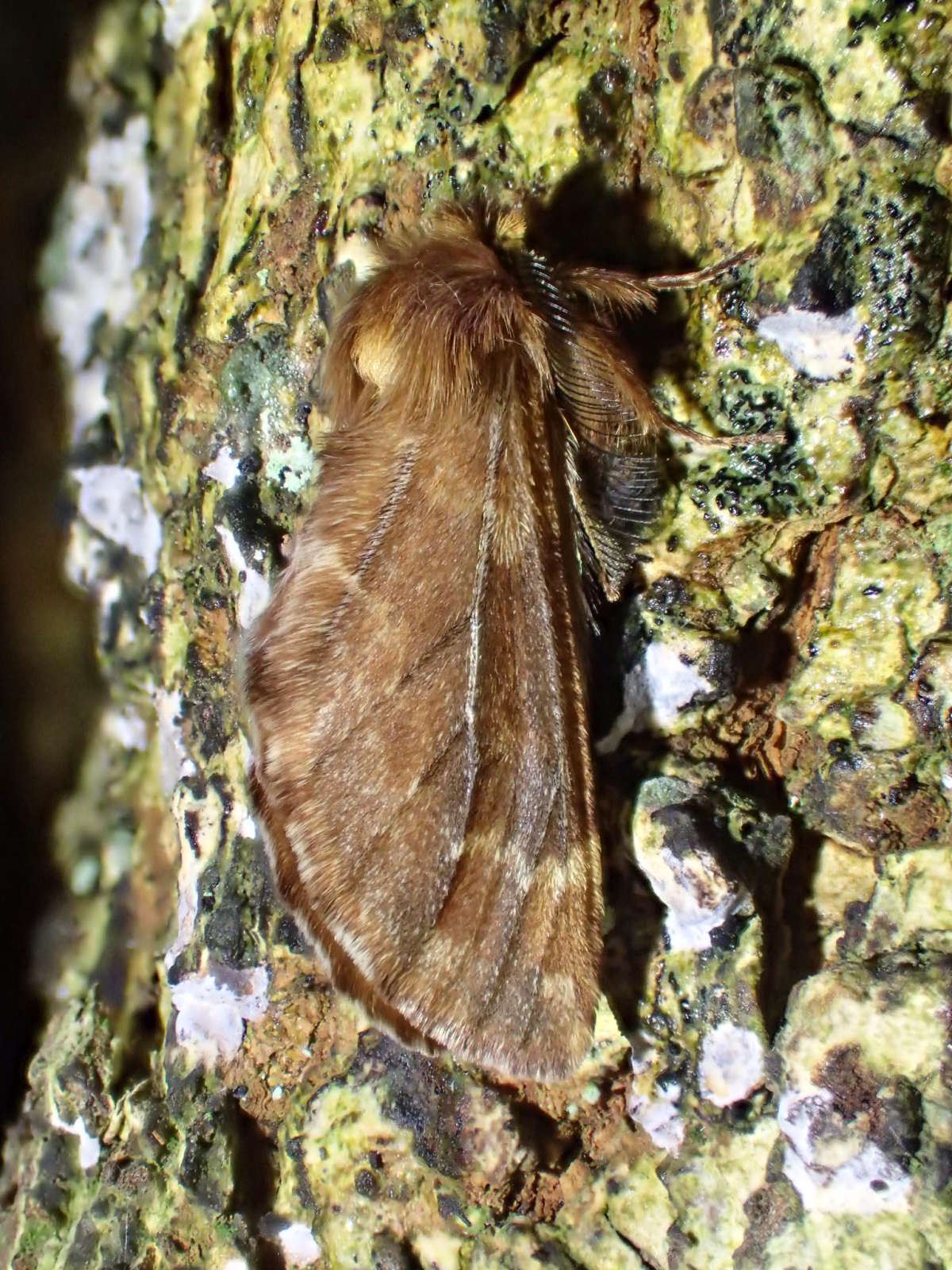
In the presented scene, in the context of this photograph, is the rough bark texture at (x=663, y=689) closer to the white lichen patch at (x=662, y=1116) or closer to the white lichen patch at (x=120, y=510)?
the white lichen patch at (x=662, y=1116)

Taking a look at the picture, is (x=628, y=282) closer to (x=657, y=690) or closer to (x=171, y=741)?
(x=657, y=690)

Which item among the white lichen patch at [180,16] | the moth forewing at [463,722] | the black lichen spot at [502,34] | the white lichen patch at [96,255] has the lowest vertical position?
the moth forewing at [463,722]

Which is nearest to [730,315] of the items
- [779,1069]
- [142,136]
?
[779,1069]

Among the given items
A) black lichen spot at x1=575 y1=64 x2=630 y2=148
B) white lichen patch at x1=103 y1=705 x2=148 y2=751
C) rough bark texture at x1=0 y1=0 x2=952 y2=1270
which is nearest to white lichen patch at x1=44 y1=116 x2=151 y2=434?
rough bark texture at x1=0 y1=0 x2=952 y2=1270

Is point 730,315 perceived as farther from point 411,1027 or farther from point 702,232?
point 411,1027

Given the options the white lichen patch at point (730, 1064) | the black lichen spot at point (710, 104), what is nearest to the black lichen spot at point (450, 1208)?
the white lichen patch at point (730, 1064)

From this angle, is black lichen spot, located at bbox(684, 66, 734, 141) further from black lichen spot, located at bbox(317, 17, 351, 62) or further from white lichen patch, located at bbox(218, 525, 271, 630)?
white lichen patch, located at bbox(218, 525, 271, 630)
